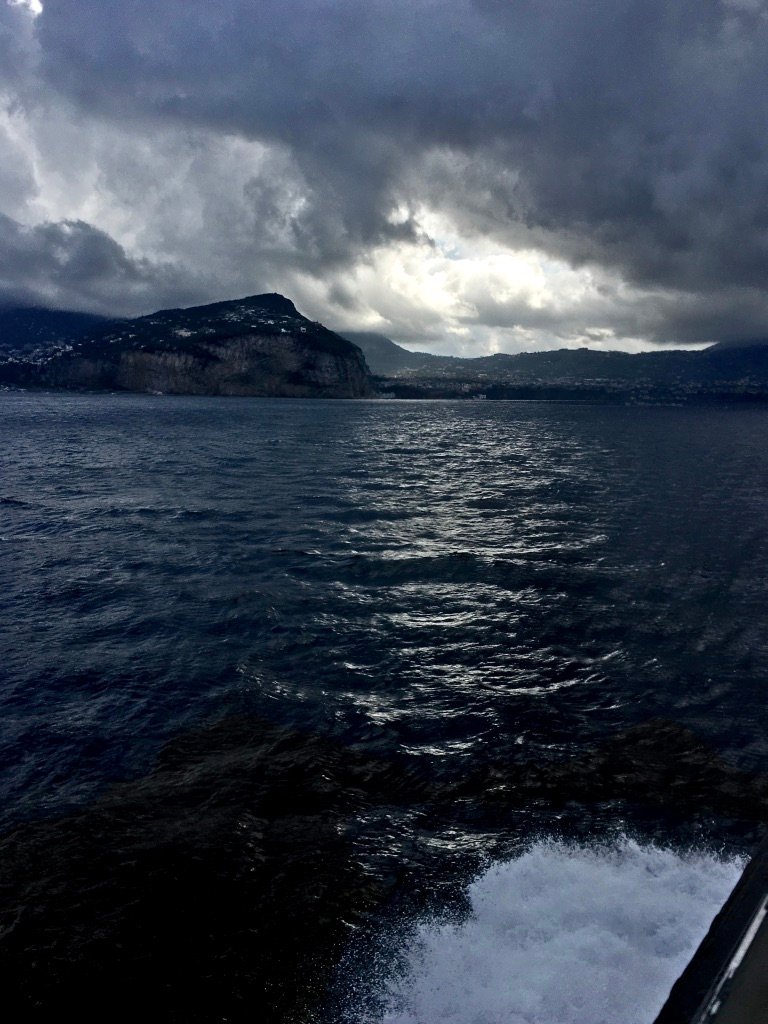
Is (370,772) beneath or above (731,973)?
beneath

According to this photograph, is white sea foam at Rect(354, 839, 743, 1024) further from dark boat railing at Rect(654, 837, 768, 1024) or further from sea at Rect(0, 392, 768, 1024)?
dark boat railing at Rect(654, 837, 768, 1024)

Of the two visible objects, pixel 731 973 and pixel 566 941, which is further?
pixel 566 941

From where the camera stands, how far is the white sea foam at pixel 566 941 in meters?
6.31

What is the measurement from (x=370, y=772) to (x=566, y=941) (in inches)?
183

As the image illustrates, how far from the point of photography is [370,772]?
11.0 metres

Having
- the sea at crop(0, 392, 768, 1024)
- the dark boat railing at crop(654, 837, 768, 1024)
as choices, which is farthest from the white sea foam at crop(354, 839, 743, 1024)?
the dark boat railing at crop(654, 837, 768, 1024)

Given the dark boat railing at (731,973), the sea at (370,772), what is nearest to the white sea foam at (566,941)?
the sea at (370,772)

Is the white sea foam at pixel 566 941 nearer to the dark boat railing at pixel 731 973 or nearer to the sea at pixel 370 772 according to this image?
the sea at pixel 370 772

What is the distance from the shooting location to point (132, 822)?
9.48 meters

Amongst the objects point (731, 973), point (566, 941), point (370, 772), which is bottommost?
point (370, 772)

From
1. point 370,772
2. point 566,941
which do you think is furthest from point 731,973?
point 370,772

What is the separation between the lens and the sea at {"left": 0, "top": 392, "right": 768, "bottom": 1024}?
22.5ft

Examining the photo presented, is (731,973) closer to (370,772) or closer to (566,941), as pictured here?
(566,941)

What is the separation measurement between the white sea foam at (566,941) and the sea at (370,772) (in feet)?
0.11
